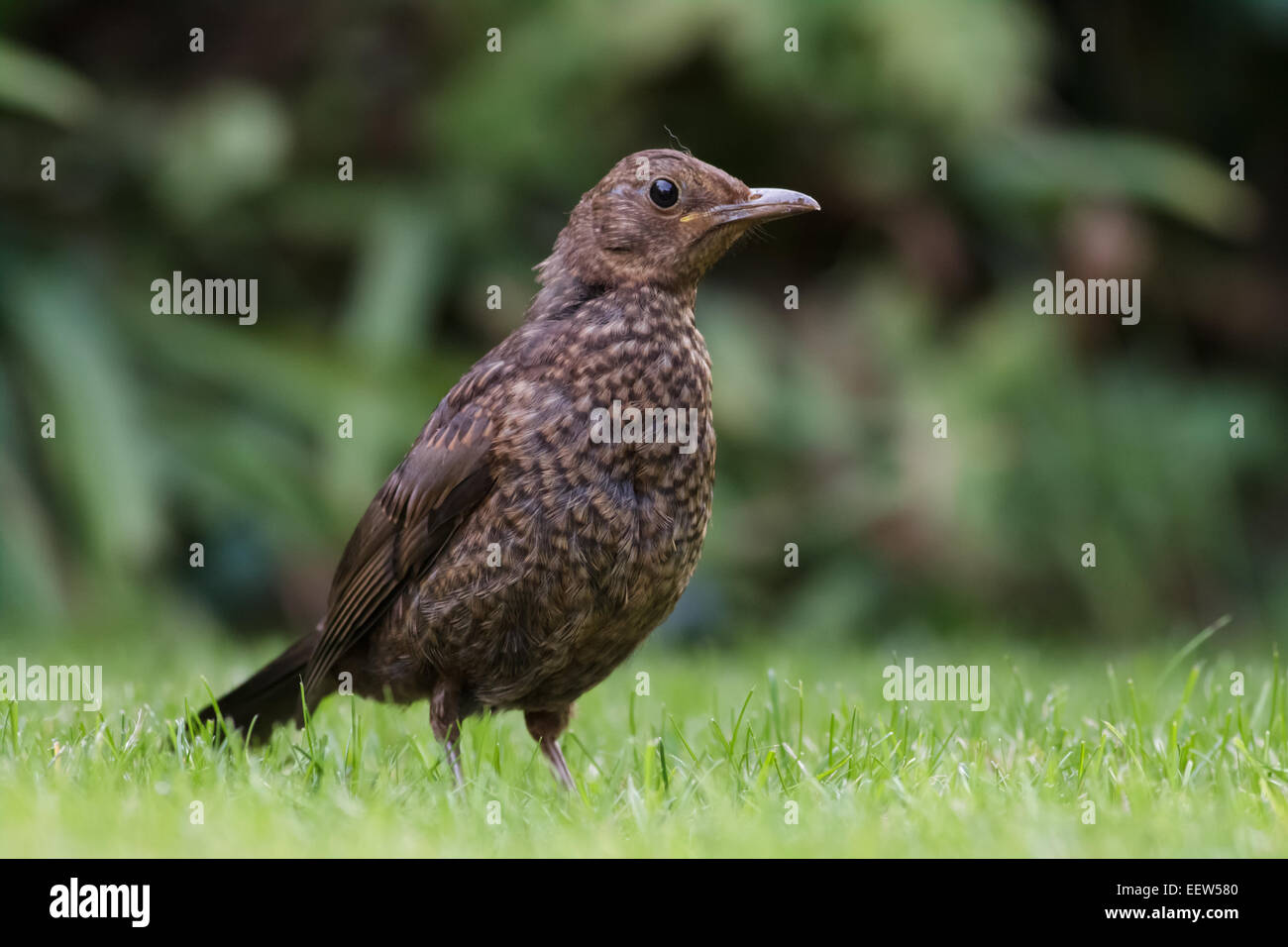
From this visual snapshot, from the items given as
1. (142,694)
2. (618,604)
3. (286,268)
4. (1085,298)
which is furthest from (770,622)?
(618,604)

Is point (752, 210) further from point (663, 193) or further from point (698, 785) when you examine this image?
point (698, 785)

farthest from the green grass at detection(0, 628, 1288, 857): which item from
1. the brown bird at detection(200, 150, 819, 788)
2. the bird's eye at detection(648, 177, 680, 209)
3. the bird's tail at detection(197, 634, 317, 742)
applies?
the bird's eye at detection(648, 177, 680, 209)

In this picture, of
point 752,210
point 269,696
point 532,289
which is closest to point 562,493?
point 752,210

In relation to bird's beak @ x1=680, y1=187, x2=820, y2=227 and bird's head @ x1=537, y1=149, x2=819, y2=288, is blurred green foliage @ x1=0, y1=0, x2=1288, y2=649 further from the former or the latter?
bird's beak @ x1=680, y1=187, x2=820, y2=227

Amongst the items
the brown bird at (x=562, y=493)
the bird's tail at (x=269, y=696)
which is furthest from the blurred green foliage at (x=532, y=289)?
the brown bird at (x=562, y=493)

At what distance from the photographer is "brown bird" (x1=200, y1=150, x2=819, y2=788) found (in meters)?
3.73

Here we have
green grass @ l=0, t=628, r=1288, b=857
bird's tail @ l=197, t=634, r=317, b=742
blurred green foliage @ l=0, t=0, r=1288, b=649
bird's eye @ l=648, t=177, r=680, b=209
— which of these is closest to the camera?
green grass @ l=0, t=628, r=1288, b=857

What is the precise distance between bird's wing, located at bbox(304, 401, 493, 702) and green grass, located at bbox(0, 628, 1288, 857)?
288 millimetres

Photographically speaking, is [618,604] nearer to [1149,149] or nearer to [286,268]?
[286,268]

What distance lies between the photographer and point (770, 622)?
8.37 m

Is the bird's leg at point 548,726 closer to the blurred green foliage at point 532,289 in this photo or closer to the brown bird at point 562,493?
the brown bird at point 562,493

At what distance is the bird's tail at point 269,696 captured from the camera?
4.36 meters

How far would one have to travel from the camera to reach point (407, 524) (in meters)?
Answer: 4.08

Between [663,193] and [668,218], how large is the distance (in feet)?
0.21
